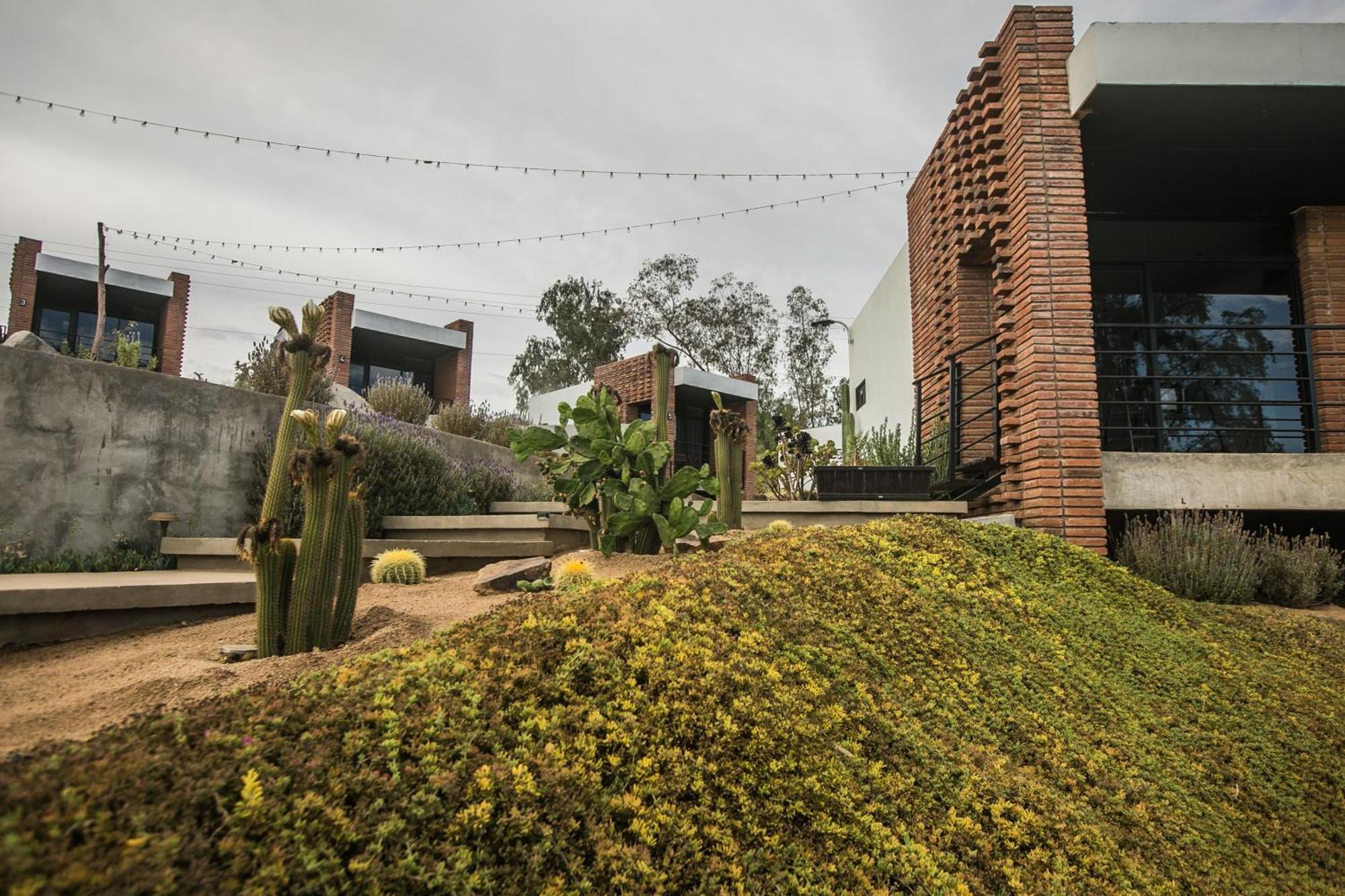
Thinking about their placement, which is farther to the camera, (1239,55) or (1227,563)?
(1239,55)

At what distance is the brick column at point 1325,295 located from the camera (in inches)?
306

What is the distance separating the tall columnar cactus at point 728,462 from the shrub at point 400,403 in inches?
234

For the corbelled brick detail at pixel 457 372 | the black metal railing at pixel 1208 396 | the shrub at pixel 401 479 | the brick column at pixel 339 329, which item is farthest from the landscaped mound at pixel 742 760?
the corbelled brick detail at pixel 457 372

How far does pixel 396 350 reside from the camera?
19969mm

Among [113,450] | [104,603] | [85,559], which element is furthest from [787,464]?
[104,603]

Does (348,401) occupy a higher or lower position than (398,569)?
higher

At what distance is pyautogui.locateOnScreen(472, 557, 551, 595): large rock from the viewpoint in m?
3.55

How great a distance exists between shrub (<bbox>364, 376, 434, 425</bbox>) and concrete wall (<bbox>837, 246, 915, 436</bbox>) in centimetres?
692

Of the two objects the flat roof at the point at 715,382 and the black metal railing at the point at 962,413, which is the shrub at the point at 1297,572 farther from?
the flat roof at the point at 715,382

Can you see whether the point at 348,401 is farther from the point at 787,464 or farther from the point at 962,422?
the point at 962,422

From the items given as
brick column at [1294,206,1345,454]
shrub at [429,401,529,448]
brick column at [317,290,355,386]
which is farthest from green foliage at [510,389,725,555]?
brick column at [317,290,355,386]

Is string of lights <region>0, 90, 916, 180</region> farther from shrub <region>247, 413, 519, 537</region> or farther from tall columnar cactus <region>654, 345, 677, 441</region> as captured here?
tall columnar cactus <region>654, 345, 677, 441</region>

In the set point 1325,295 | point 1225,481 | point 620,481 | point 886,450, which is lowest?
point 620,481

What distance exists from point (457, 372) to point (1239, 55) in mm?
17747
